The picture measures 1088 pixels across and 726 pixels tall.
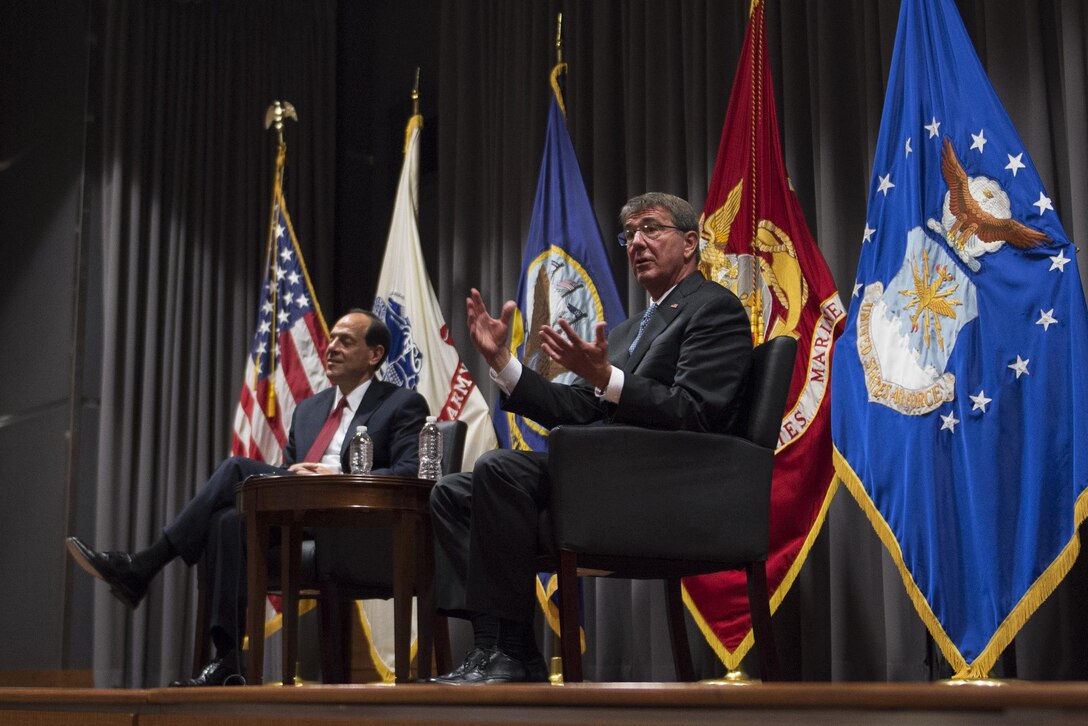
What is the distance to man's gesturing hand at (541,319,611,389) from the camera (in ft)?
8.18

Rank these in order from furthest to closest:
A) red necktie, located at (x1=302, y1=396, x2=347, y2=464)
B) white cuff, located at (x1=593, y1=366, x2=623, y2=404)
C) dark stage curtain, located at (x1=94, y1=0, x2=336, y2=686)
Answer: dark stage curtain, located at (x1=94, y1=0, x2=336, y2=686) < red necktie, located at (x1=302, y1=396, x2=347, y2=464) < white cuff, located at (x1=593, y1=366, x2=623, y2=404)

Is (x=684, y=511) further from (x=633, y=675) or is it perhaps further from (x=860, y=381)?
(x=633, y=675)

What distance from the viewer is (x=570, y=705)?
1.17 meters

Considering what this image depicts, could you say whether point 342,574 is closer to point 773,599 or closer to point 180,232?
point 773,599

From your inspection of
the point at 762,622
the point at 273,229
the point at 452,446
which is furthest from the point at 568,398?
the point at 273,229

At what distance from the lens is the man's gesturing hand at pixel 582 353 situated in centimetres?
249

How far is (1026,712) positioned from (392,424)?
305 cm

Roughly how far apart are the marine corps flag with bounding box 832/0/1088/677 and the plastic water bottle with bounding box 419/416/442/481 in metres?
1.10

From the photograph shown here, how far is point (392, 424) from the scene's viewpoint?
12.5 ft

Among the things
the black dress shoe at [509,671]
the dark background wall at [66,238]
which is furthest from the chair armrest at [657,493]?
the dark background wall at [66,238]

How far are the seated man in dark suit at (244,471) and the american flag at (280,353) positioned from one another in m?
1.17

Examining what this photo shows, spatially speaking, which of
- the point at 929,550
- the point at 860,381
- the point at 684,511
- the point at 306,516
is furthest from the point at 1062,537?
the point at 306,516

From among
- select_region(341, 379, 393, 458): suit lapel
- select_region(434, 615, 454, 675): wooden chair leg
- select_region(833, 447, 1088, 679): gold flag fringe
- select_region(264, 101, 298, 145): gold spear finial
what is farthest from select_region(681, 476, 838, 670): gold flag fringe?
select_region(264, 101, 298, 145): gold spear finial

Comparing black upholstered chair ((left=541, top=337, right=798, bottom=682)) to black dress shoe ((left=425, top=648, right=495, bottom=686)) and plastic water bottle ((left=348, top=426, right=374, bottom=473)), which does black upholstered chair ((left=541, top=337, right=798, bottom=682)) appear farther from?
plastic water bottle ((left=348, top=426, right=374, bottom=473))
